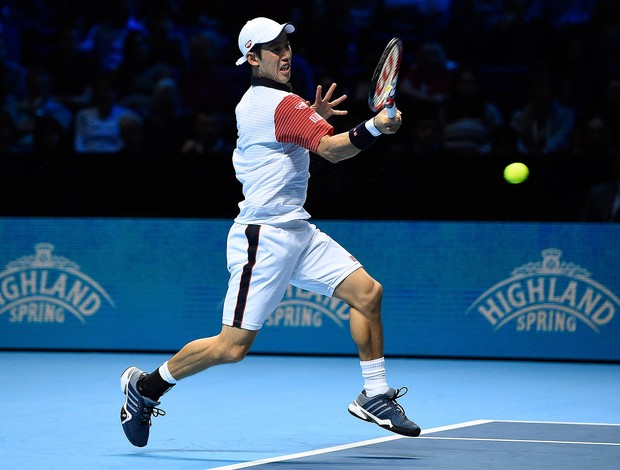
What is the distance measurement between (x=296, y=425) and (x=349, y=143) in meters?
1.84

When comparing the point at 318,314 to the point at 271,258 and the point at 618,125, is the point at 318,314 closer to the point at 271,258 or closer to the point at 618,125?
the point at 618,125

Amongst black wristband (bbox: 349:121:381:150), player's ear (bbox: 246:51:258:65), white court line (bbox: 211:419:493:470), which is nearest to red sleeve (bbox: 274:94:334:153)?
black wristband (bbox: 349:121:381:150)

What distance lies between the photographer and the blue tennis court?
493 centimetres

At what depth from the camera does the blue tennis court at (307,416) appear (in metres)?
4.93

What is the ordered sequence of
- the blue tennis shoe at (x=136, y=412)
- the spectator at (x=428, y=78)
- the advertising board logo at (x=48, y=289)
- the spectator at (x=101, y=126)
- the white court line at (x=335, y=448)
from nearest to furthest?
the white court line at (x=335, y=448)
the blue tennis shoe at (x=136, y=412)
the advertising board logo at (x=48, y=289)
the spectator at (x=428, y=78)
the spectator at (x=101, y=126)

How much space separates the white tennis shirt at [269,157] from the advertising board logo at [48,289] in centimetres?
384

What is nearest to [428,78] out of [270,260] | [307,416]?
[307,416]

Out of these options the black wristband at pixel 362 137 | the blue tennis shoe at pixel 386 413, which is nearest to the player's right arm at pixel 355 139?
the black wristband at pixel 362 137

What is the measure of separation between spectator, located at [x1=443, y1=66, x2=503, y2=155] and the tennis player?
13.6 feet

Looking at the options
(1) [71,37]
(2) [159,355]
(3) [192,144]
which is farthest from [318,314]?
(1) [71,37]

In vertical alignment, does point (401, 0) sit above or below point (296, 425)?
above

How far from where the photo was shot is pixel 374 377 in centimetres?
511

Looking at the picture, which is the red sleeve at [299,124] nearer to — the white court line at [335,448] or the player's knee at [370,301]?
the player's knee at [370,301]

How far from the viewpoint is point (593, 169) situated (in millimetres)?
8164
